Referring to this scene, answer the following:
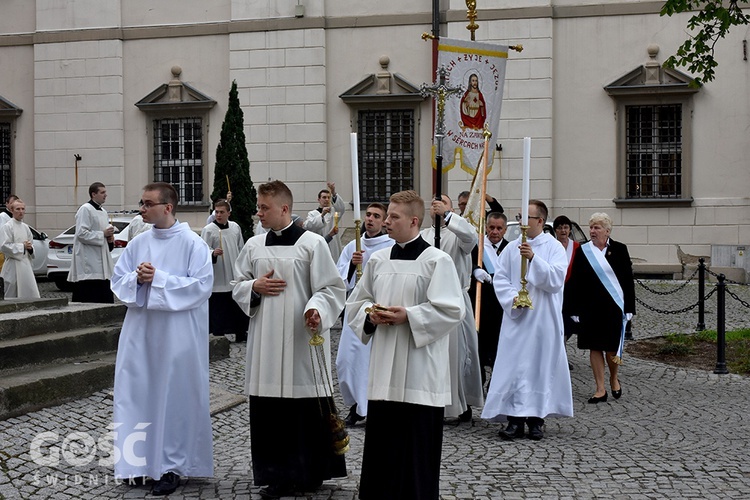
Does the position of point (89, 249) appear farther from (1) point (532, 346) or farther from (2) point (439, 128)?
(1) point (532, 346)

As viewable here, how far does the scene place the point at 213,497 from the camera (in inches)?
240

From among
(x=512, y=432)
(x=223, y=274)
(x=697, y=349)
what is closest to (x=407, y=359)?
(x=512, y=432)

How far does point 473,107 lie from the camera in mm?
11148

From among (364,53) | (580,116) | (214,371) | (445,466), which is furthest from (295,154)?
(445,466)

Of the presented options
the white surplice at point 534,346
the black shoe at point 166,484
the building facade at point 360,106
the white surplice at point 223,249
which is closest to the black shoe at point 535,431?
the white surplice at point 534,346

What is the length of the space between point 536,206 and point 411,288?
9.36 feet

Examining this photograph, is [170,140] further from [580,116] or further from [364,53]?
[580,116]

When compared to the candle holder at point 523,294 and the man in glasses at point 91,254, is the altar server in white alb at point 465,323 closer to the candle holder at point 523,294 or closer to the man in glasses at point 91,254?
the candle holder at point 523,294

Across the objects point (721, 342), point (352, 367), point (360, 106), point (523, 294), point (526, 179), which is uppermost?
point (360, 106)

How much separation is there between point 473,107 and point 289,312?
17.9ft

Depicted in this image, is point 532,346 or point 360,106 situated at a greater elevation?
point 360,106

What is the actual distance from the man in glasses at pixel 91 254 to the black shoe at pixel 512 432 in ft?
21.3

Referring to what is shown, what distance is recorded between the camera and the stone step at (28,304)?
369 inches

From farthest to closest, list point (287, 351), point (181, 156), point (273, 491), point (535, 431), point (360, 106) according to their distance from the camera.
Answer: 1. point (181, 156)
2. point (360, 106)
3. point (535, 431)
4. point (287, 351)
5. point (273, 491)
